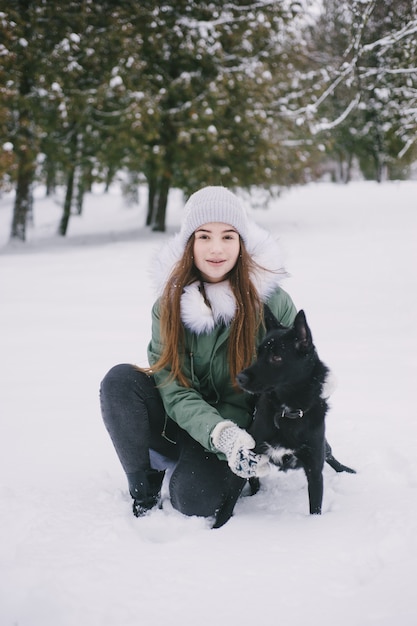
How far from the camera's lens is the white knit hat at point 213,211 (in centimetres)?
261

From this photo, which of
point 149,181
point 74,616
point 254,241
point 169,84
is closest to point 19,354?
point 254,241

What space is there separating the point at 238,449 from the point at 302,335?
0.59m

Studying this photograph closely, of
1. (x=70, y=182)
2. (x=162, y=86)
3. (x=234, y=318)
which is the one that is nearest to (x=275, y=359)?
(x=234, y=318)

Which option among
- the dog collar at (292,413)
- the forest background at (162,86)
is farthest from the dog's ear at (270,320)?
the forest background at (162,86)

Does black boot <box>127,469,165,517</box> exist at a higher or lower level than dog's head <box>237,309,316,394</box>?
lower

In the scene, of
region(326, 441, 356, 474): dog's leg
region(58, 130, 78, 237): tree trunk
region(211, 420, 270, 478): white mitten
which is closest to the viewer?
region(211, 420, 270, 478): white mitten

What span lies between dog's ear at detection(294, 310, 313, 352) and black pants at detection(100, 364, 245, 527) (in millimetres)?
691

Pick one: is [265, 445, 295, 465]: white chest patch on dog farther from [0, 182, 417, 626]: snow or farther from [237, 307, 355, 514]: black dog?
[0, 182, 417, 626]: snow

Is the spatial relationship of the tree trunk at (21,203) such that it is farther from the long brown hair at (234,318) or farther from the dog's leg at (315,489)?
the dog's leg at (315,489)

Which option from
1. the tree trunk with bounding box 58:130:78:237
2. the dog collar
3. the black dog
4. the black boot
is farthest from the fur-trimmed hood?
the tree trunk with bounding box 58:130:78:237

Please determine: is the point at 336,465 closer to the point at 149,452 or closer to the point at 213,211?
the point at 149,452

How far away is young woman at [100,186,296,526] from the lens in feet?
8.66

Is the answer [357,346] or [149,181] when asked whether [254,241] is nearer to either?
[357,346]

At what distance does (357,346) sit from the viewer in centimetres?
553
